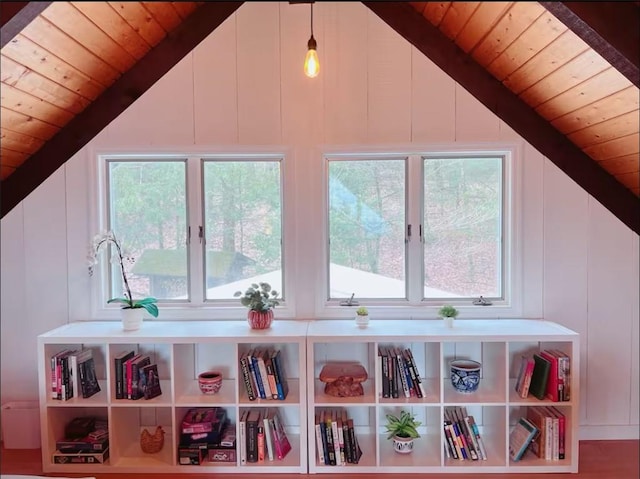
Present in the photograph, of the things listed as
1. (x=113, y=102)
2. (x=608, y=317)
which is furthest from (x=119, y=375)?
(x=608, y=317)

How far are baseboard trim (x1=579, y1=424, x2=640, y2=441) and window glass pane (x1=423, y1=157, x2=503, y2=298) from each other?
925 millimetres

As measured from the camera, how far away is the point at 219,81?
8.06 feet

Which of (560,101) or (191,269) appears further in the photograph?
(191,269)

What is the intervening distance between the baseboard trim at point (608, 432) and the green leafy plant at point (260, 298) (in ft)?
6.36

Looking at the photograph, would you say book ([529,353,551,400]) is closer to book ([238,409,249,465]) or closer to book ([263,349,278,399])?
book ([263,349,278,399])

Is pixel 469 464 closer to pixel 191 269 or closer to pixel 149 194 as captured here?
pixel 191 269

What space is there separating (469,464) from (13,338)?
2677mm

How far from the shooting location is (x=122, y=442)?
231cm

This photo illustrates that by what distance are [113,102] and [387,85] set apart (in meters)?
1.52

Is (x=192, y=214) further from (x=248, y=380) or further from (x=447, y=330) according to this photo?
(x=447, y=330)

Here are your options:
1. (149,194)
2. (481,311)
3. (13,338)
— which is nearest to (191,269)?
(149,194)

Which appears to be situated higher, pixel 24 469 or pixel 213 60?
pixel 213 60

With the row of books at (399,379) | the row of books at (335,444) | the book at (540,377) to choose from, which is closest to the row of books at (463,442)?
the row of books at (399,379)

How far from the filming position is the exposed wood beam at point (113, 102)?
225 cm
